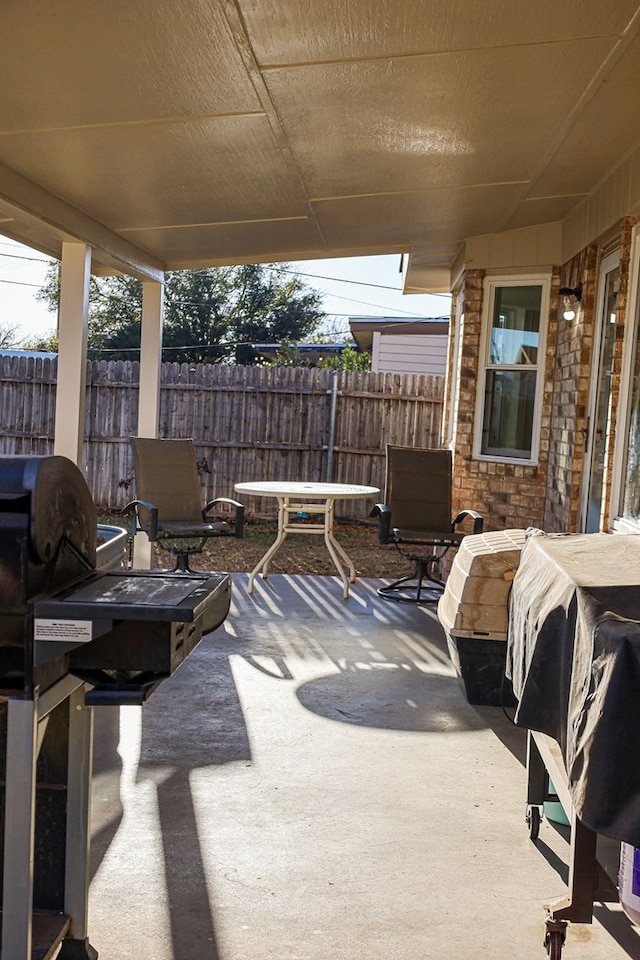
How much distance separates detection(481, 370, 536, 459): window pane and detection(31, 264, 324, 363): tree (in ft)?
51.7

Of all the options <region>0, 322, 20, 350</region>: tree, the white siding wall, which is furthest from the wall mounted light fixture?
<region>0, 322, 20, 350</region>: tree

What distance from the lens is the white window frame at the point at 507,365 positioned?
698 centimetres

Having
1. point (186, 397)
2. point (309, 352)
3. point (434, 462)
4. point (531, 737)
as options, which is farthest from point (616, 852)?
point (309, 352)

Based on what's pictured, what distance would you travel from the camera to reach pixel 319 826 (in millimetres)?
3029

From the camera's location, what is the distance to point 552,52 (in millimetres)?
3553

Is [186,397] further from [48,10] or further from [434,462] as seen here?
[48,10]

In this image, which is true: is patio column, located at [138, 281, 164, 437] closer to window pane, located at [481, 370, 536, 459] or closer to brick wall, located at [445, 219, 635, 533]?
brick wall, located at [445, 219, 635, 533]

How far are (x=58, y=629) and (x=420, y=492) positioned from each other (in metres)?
5.42

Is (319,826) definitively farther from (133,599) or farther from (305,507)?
(305,507)

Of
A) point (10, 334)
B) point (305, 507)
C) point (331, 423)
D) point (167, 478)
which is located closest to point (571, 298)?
point (305, 507)

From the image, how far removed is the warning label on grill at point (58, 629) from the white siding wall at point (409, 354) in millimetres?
14089

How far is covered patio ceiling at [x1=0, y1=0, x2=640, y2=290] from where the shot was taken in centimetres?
312

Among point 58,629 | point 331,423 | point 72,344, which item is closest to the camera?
point 58,629

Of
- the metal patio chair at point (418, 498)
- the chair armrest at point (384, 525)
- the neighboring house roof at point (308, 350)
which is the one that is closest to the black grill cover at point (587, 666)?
the chair armrest at point (384, 525)
